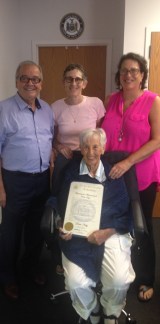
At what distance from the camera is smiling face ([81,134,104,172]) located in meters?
1.65

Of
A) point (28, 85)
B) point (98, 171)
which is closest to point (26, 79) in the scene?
point (28, 85)

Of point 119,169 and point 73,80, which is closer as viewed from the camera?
point 119,169

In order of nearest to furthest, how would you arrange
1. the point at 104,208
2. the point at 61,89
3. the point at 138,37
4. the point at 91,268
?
1. the point at 91,268
2. the point at 104,208
3. the point at 138,37
4. the point at 61,89

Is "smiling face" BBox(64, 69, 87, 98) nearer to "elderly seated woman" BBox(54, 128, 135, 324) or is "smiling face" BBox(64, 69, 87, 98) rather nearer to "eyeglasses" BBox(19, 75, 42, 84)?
"eyeglasses" BBox(19, 75, 42, 84)

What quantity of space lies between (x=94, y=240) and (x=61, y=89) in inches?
114

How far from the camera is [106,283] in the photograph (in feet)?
5.08

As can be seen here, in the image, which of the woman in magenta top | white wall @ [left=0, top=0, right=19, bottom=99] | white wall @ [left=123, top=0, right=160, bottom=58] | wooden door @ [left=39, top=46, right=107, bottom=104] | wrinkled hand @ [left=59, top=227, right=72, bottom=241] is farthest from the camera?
wooden door @ [left=39, top=46, right=107, bottom=104]

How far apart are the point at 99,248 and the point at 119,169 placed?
0.48 metres

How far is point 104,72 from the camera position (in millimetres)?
3863

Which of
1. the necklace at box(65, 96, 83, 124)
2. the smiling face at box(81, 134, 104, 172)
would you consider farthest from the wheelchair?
the necklace at box(65, 96, 83, 124)

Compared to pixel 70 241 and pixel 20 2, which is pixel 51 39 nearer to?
pixel 20 2

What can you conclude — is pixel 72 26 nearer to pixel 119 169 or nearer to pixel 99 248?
pixel 119 169

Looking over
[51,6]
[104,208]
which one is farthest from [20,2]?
→ [104,208]

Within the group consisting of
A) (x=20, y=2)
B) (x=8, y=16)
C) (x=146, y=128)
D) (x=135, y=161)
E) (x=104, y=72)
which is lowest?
(x=135, y=161)
